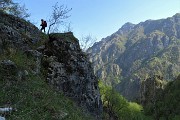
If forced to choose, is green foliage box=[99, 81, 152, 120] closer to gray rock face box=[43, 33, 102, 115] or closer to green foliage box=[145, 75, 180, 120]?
green foliage box=[145, 75, 180, 120]

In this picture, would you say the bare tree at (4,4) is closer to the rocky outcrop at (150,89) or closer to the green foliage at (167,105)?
the green foliage at (167,105)

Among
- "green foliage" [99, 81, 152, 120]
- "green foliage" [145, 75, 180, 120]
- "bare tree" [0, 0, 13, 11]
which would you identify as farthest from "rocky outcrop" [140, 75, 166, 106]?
"bare tree" [0, 0, 13, 11]

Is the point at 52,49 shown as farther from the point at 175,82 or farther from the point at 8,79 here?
the point at 175,82

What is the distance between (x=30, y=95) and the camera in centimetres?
2070

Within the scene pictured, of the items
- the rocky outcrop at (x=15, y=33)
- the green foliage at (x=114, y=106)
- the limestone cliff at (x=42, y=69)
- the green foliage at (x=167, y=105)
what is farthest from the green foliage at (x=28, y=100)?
the green foliage at (x=167, y=105)

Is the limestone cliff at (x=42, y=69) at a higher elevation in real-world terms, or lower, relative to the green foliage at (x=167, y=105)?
higher

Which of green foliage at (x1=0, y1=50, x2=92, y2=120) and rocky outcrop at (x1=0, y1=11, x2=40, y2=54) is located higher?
rocky outcrop at (x1=0, y1=11, x2=40, y2=54)

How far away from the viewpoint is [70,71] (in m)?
32.8

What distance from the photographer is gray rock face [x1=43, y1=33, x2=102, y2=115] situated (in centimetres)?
3100

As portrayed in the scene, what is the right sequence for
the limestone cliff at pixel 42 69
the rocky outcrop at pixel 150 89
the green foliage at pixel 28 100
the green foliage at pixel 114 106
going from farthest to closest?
1. the rocky outcrop at pixel 150 89
2. the green foliage at pixel 114 106
3. the limestone cliff at pixel 42 69
4. the green foliage at pixel 28 100

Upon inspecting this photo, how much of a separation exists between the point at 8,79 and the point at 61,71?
9.66 m

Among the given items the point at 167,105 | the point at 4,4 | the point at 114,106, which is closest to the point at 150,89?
the point at 167,105

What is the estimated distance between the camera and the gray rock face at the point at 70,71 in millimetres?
31000

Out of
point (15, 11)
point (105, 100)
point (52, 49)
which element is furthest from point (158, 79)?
point (52, 49)
